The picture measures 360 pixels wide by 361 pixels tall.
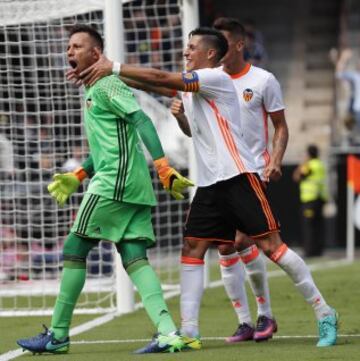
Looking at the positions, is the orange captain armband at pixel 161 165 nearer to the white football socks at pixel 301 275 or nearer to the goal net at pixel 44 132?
the white football socks at pixel 301 275

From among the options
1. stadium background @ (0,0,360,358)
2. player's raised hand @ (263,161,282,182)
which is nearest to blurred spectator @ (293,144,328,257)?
stadium background @ (0,0,360,358)

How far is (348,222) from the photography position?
1930cm

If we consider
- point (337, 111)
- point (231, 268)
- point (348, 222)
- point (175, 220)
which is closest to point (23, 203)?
A: point (175, 220)

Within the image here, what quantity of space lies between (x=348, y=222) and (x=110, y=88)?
12068 mm

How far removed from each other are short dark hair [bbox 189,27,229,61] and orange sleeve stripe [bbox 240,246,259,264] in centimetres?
143

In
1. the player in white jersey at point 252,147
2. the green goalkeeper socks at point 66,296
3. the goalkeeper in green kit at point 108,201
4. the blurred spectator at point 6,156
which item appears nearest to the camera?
the goalkeeper in green kit at point 108,201

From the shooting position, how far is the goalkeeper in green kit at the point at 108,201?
769 cm

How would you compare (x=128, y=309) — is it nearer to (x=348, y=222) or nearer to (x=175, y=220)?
(x=175, y=220)

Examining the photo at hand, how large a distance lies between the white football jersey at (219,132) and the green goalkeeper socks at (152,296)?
27.3 inches

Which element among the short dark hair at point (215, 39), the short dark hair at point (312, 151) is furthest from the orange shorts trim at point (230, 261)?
the short dark hair at point (312, 151)

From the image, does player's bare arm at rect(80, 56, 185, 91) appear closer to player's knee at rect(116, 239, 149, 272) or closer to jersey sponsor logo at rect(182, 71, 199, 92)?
jersey sponsor logo at rect(182, 71, 199, 92)

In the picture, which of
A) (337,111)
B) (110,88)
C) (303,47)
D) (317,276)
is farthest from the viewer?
(303,47)

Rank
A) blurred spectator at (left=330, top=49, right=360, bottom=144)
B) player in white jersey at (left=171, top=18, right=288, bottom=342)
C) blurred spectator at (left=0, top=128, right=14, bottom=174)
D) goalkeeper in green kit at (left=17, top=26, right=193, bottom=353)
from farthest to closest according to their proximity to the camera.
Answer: blurred spectator at (left=330, top=49, right=360, bottom=144), blurred spectator at (left=0, top=128, right=14, bottom=174), player in white jersey at (left=171, top=18, right=288, bottom=342), goalkeeper in green kit at (left=17, top=26, right=193, bottom=353)

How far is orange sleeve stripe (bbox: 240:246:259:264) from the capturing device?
8594mm
